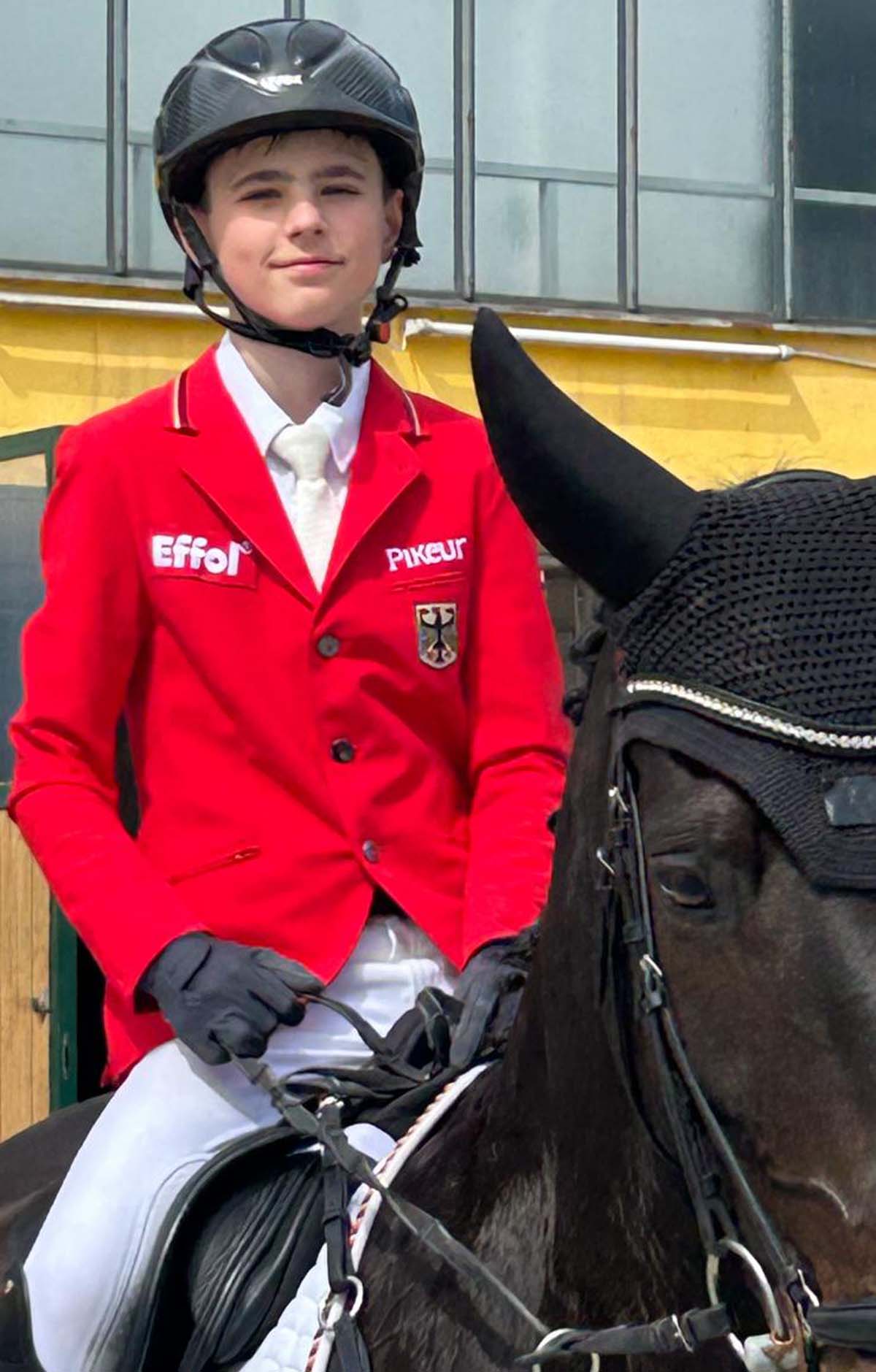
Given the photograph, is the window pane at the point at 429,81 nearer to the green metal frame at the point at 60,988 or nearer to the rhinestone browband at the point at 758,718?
the green metal frame at the point at 60,988

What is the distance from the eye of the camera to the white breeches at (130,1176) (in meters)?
2.56

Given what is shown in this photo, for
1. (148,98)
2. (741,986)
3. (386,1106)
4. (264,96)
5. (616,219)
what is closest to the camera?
(741,986)

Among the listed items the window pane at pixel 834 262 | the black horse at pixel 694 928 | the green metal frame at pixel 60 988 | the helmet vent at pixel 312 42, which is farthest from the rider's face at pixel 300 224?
the window pane at pixel 834 262

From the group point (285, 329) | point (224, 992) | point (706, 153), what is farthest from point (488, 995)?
point (706, 153)

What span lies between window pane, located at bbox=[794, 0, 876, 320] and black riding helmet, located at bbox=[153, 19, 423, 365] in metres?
9.37

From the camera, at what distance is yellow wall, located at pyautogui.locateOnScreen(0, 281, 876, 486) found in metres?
10.6

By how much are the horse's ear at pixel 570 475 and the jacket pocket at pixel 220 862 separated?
89 centimetres

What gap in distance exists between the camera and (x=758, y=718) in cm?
193

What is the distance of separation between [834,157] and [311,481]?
1001cm

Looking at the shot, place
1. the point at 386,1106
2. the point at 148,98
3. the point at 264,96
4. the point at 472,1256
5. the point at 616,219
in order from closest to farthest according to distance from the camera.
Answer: the point at 472,1256 → the point at 386,1106 → the point at 264,96 → the point at 148,98 → the point at 616,219

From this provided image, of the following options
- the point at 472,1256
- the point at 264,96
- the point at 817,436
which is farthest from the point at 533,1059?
the point at 817,436

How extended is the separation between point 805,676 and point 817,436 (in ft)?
34.0

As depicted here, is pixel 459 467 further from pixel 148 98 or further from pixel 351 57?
pixel 148 98

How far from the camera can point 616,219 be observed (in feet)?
38.6
